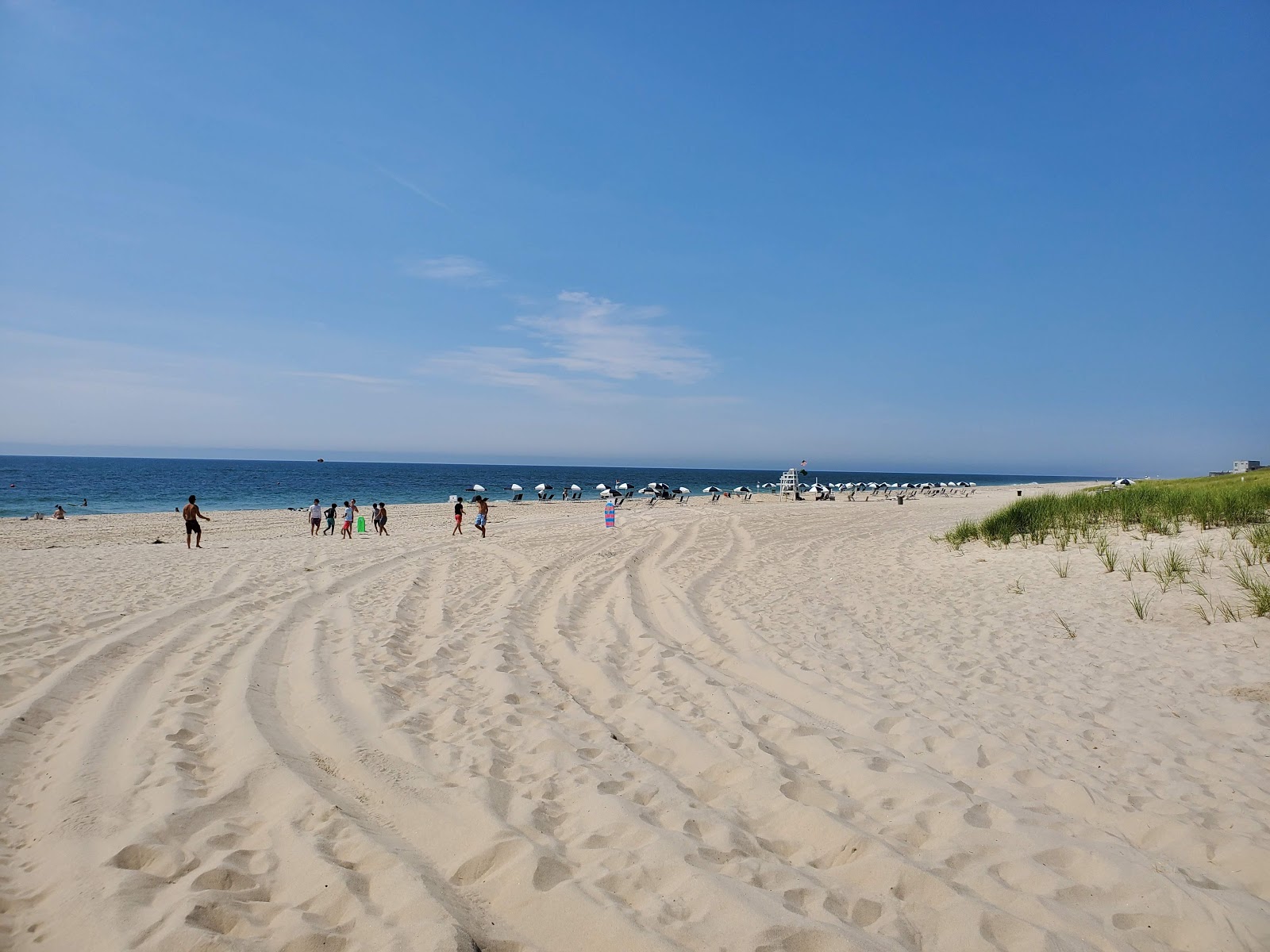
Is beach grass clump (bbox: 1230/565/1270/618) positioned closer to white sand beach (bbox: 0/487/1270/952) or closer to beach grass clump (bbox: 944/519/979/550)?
white sand beach (bbox: 0/487/1270/952)

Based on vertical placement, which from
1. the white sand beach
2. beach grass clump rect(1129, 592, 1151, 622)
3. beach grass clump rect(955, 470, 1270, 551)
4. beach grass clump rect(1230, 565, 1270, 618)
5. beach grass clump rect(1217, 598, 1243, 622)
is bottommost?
the white sand beach

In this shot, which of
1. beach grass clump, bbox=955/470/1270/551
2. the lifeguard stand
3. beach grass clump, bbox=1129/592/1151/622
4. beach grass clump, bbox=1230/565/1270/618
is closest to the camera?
beach grass clump, bbox=1230/565/1270/618

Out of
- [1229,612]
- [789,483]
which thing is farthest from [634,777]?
[789,483]

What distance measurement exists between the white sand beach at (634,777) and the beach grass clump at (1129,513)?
489 centimetres

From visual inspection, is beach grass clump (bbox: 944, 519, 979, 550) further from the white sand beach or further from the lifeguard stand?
the lifeguard stand

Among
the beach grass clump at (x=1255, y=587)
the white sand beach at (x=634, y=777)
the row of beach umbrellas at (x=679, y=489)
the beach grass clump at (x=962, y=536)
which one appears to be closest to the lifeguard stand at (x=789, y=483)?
the row of beach umbrellas at (x=679, y=489)

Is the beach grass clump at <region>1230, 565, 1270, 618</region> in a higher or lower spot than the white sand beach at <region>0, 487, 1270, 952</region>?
higher

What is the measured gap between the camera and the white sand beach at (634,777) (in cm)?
242

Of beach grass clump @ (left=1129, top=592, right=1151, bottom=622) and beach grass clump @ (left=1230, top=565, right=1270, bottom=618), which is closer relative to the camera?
beach grass clump @ (left=1230, top=565, right=1270, bottom=618)

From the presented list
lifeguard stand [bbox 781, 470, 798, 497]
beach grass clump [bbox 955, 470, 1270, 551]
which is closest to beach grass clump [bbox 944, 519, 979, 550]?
beach grass clump [bbox 955, 470, 1270, 551]

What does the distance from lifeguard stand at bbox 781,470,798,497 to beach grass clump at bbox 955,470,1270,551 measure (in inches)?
1150

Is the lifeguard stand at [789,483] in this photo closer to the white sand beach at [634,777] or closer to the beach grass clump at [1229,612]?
the white sand beach at [634,777]

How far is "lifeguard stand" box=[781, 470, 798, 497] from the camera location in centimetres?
4390

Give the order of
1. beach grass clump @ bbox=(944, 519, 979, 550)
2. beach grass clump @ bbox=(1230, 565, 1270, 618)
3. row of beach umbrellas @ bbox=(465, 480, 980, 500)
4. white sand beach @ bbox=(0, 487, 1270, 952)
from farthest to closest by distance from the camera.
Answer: row of beach umbrellas @ bbox=(465, 480, 980, 500)
beach grass clump @ bbox=(944, 519, 979, 550)
beach grass clump @ bbox=(1230, 565, 1270, 618)
white sand beach @ bbox=(0, 487, 1270, 952)
